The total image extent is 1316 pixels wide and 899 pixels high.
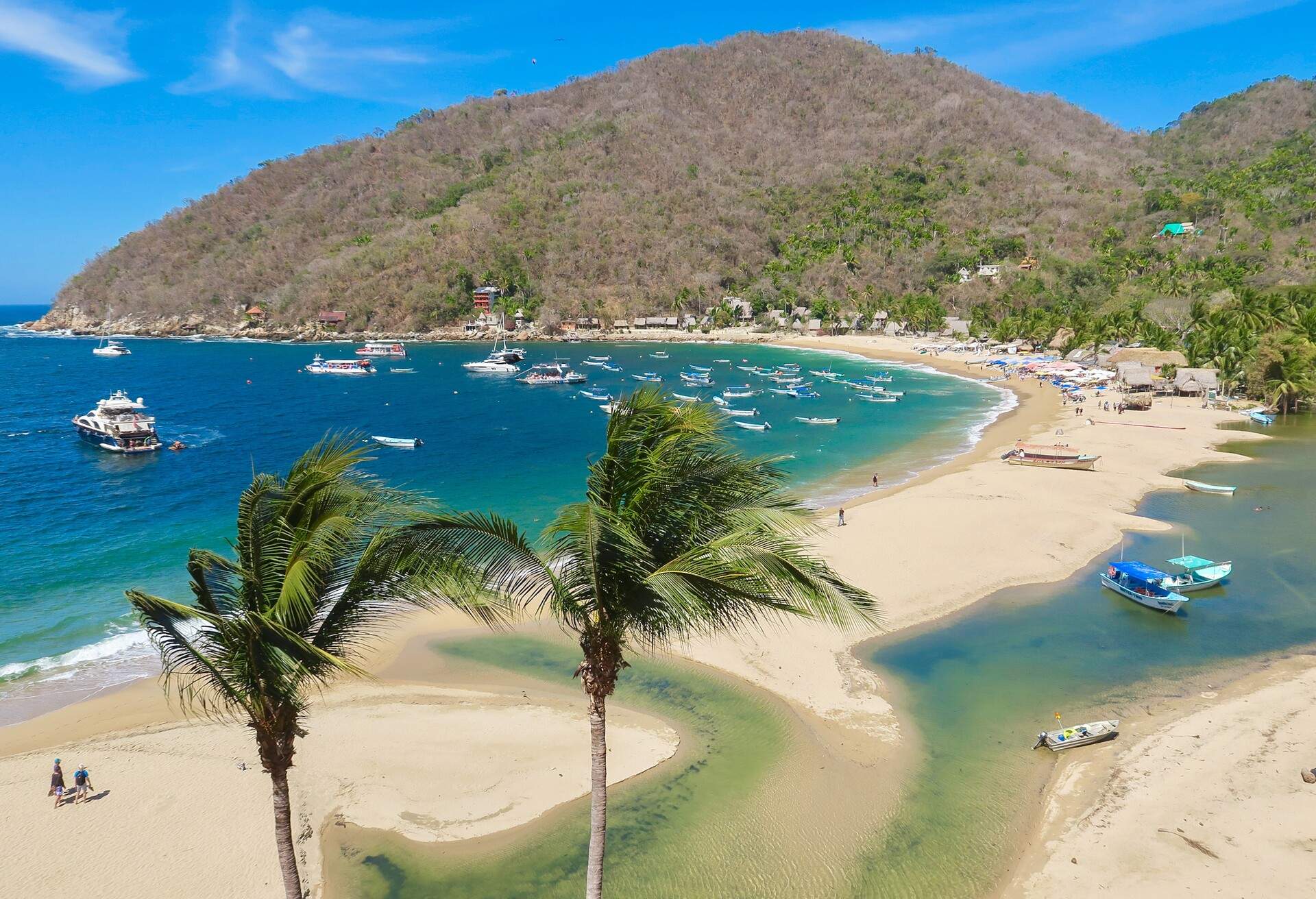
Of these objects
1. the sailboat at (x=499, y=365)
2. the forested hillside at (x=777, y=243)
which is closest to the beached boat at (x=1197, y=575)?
the sailboat at (x=499, y=365)

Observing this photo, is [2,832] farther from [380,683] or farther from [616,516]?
[616,516]

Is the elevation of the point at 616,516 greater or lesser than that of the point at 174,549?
greater

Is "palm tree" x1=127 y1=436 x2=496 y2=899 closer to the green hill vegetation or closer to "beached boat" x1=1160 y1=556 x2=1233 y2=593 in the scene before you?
"beached boat" x1=1160 y1=556 x2=1233 y2=593

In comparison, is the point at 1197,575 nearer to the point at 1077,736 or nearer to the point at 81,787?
the point at 1077,736

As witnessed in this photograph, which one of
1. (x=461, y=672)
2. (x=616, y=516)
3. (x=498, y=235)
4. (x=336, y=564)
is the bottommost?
(x=461, y=672)

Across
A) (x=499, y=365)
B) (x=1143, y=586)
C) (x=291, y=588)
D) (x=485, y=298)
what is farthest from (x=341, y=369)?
(x=291, y=588)

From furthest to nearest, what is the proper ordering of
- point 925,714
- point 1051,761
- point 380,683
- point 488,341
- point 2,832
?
point 488,341
point 380,683
point 925,714
point 1051,761
point 2,832

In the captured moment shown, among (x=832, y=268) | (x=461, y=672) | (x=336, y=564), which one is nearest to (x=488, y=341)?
(x=832, y=268)
